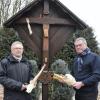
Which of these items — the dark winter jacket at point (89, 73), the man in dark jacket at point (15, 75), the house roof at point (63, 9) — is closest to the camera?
the man in dark jacket at point (15, 75)

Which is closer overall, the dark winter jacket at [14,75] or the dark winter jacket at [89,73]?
the dark winter jacket at [14,75]

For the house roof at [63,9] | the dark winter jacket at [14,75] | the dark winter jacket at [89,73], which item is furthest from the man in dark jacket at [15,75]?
the house roof at [63,9]

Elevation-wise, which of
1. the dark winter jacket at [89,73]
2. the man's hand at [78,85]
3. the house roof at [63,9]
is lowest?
the man's hand at [78,85]

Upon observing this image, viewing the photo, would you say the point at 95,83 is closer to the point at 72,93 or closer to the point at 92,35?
the point at 72,93

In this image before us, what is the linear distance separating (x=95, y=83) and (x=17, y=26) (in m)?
1.94

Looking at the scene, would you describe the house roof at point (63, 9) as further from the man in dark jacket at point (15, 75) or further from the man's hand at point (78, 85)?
the man's hand at point (78, 85)

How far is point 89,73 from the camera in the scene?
19.5 ft

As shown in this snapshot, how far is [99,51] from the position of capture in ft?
33.4

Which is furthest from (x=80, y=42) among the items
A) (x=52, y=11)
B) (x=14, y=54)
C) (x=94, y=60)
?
(x=52, y=11)

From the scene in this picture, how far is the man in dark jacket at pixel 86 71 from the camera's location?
5852 millimetres

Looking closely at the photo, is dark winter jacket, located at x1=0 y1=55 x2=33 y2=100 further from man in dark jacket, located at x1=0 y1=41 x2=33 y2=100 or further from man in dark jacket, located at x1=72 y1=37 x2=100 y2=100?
man in dark jacket, located at x1=72 y1=37 x2=100 y2=100

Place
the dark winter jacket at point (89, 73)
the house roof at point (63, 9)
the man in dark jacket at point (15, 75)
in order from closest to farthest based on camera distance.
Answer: the man in dark jacket at point (15, 75)
the dark winter jacket at point (89, 73)
the house roof at point (63, 9)

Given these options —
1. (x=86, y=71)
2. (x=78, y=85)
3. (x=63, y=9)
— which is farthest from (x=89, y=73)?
(x=63, y=9)

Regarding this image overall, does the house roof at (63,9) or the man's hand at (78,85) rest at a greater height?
the house roof at (63,9)
